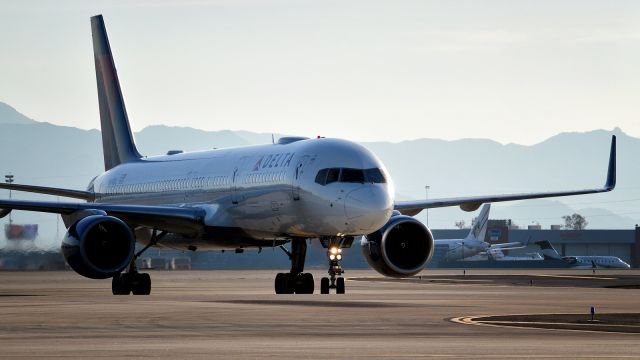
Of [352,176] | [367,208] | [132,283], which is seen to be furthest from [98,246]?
[367,208]

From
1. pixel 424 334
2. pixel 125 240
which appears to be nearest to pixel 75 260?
pixel 125 240

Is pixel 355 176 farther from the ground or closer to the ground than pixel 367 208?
farther from the ground

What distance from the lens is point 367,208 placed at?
140 ft

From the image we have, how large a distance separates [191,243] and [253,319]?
21.3 m

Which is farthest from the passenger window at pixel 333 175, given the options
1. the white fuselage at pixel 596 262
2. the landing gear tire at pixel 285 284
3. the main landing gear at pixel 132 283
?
the white fuselage at pixel 596 262

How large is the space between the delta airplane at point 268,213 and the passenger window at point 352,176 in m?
0.03

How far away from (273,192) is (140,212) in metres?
4.76

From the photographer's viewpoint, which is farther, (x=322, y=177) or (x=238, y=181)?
(x=238, y=181)

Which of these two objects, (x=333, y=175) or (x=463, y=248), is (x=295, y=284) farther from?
(x=463, y=248)

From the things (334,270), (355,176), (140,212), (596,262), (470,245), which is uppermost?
(470,245)

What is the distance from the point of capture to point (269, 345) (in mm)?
22781

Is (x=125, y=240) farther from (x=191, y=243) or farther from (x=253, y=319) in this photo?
(x=253, y=319)

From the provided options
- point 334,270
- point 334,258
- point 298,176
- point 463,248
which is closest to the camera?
point 334,270

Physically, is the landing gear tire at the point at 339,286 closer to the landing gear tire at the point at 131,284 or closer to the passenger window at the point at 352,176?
the passenger window at the point at 352,176
